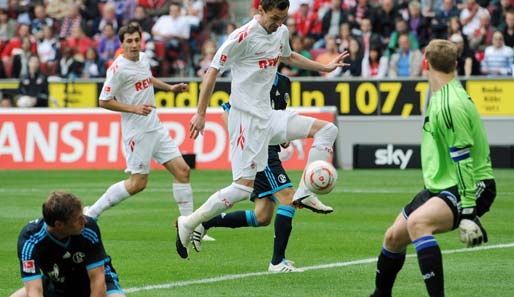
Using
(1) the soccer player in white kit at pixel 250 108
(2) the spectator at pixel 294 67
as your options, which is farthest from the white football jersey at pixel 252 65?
(2) the spectator at pixel 294 67

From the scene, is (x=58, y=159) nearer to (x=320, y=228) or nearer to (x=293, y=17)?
(x=293, y=17)

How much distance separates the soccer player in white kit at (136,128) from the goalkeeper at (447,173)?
5.80 metres

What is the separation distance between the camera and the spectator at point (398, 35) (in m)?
27.2

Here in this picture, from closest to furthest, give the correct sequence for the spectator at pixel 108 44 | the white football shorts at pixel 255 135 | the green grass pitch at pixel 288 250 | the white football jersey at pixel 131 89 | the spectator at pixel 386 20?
the green grass pitch at pixel 288 250 → the white football shorts at pixel 255 135 → the white football jersey at pixel 131 89 → the spectator at pixel 386 20 → the spectator at pixel 108 44

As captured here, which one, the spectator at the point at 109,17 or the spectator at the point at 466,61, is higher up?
the spectator at the point at 109,17

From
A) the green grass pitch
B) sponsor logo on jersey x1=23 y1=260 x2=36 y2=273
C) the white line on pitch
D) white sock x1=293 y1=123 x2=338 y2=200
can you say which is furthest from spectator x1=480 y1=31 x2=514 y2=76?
sponsor logo on jersey x1=23 y1=260 x2=36 y2=273

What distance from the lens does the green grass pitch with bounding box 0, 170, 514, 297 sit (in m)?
10.1

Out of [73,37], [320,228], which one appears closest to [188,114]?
[73,37]

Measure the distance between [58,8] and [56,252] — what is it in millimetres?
25903

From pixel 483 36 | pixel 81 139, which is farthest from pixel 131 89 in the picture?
pixel 483 36

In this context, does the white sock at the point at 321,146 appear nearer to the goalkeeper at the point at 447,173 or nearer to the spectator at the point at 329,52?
the goalkeeper at the point at 447,173

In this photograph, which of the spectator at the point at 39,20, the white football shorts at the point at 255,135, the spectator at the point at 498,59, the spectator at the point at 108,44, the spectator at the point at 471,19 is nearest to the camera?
the white football shorts at the point at 255,135

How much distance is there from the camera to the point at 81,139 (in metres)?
25.0

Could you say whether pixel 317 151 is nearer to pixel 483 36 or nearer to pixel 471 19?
pixel 483 36
